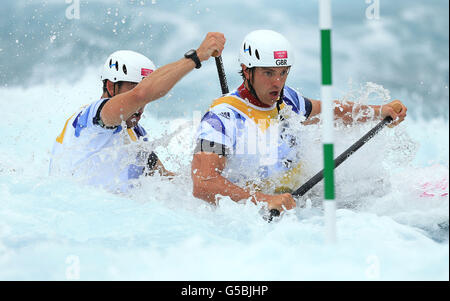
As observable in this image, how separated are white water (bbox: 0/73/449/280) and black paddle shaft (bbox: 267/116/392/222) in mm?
129

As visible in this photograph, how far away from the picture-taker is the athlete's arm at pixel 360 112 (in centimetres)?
503

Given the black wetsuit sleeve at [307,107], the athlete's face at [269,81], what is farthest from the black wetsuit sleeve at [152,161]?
the black wetsuit sleeve at [307,107]

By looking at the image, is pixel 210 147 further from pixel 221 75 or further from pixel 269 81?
pixel 221 75

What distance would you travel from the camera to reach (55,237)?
147 inches

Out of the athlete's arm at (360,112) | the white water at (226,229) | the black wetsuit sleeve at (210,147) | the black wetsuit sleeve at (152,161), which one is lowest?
the white water at (226,229)

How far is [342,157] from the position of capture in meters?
4.70

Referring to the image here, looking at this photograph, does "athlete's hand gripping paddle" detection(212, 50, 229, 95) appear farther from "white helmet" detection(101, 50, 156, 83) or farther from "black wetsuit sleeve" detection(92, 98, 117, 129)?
"black wetsuit sleeve" detection(92, 98, 117, 129)

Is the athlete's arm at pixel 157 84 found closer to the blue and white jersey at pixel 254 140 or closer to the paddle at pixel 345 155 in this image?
the blue and white jersey at pixel 254 140

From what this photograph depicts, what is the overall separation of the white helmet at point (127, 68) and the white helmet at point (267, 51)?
960 millimetres

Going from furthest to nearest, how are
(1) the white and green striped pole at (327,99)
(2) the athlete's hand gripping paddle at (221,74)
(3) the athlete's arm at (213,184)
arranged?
(2) the athlete's hand gripping paddle at (221,74), (3) the athlete's arm at (213,184), (1) the white and green striped pole at (327,99)
